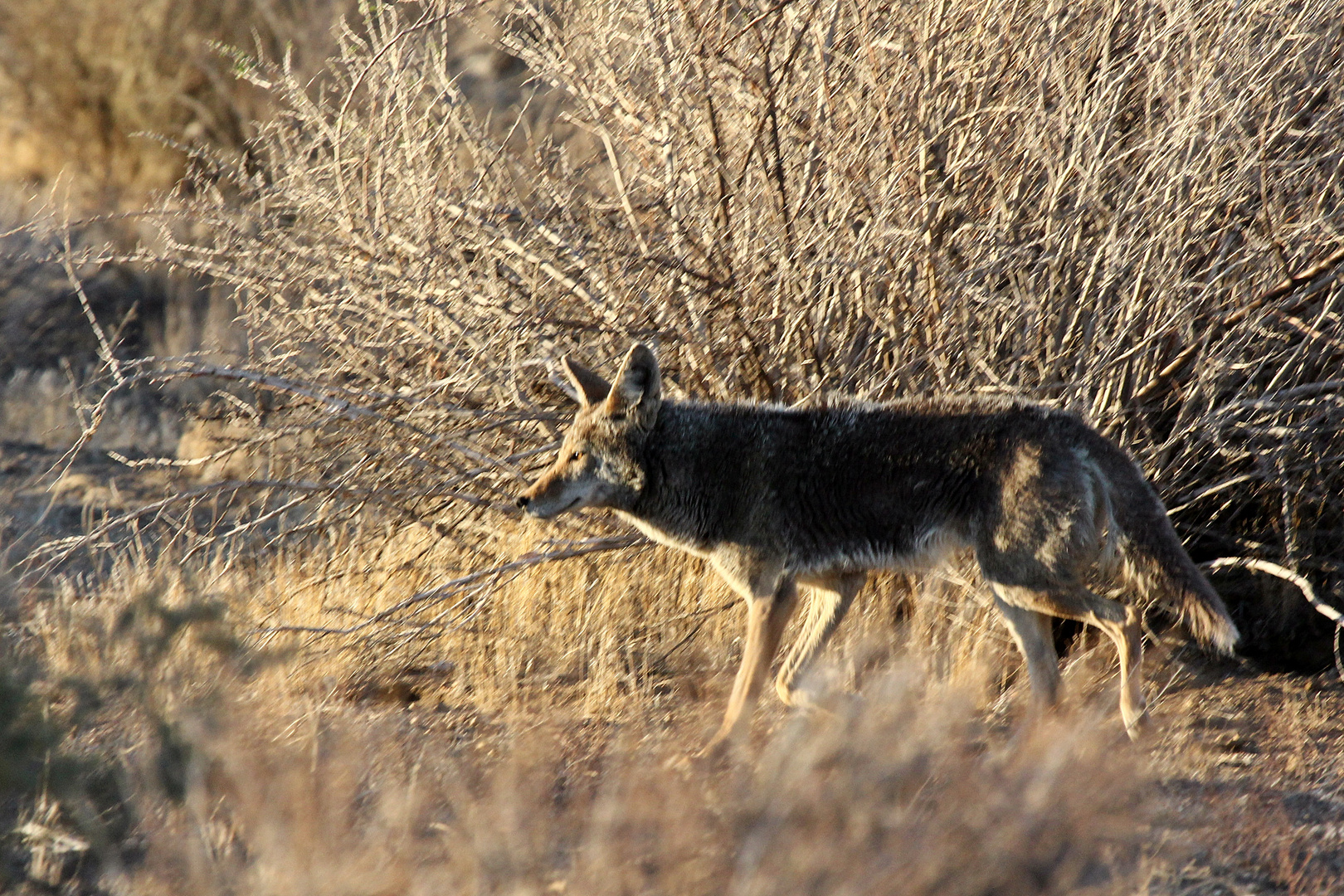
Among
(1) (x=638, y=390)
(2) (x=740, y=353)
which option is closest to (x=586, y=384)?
(1) (x=638, y=390)

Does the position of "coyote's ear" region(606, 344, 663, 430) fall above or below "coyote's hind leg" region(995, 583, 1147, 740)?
above

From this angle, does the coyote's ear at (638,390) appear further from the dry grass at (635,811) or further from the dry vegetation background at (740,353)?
the dry grass at (635,811)

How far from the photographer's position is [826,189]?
20.7 feet

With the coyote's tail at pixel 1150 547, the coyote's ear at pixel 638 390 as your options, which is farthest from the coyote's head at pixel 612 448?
the coyote's tail at pixel 1150 547

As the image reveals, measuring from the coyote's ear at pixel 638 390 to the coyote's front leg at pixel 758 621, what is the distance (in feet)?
2.44

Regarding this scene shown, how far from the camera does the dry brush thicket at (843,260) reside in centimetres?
596

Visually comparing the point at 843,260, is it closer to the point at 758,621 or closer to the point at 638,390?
the point at 638,390

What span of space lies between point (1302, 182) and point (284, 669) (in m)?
5.14

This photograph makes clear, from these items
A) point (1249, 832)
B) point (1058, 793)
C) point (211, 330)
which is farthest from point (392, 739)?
point (211, 330)

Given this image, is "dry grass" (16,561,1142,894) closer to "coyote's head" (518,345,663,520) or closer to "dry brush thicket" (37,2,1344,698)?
"coyote's head" (518,345,663,520)

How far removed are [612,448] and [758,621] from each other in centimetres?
98

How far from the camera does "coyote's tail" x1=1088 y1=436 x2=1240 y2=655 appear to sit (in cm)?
518

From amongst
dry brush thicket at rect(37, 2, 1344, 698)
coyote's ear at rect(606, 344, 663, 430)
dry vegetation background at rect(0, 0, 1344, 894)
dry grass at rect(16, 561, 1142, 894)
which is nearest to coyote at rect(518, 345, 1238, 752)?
coyote's ear at rect(606, 344, 663, 430)

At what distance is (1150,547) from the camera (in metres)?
5.22
